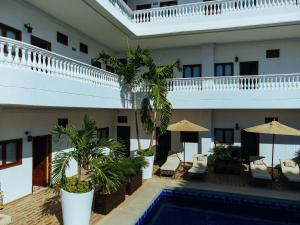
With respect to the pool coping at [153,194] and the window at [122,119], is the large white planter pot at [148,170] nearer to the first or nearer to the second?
the pool coping at [153,194]

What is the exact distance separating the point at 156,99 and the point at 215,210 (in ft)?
20.5

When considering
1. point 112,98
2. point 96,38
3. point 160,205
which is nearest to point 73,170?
point 112,98

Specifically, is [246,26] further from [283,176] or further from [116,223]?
[116,223]

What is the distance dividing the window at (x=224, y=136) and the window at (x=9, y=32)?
1271 cm

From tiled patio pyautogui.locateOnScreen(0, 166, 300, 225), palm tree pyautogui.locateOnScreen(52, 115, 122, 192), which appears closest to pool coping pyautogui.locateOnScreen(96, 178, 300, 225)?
tiled patio pyautogui.locateOnScreen(0, 166, 300, 225)

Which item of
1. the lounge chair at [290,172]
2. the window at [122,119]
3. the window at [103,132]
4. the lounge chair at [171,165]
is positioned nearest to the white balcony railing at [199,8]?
the window at [122,119]

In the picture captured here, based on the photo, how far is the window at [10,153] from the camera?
416 inches

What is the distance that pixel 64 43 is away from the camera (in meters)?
14.5

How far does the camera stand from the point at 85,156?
831 cm

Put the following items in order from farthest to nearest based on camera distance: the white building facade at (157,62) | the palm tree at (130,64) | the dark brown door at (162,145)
→ the dark brown door at (162,145) < the palm tree at (130,64) < the white building facade at (157,62)

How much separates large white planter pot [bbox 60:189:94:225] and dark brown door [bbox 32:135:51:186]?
5.48 m

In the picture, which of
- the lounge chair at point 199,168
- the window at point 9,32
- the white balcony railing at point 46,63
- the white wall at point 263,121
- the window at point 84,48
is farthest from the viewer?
the white wall at point 263,121

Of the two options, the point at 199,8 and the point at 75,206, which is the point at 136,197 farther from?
the point at 199,8

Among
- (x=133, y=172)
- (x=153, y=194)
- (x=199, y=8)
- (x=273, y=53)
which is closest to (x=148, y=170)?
(x=153, y=194)
